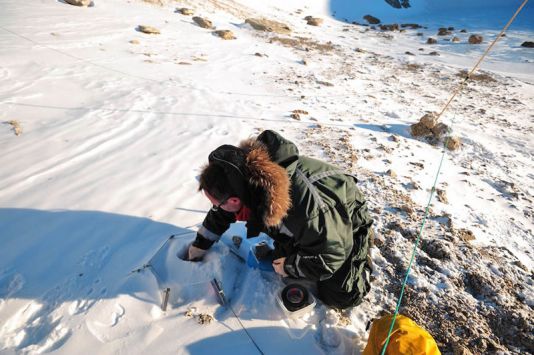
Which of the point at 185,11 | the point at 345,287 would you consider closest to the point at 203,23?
the point at 185,11

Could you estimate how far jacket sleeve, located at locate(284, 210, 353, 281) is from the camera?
1.50m

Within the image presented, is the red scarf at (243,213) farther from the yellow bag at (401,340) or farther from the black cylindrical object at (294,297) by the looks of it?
the yellow bag at (401,340)

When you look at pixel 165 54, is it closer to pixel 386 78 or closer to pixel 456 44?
pixel 386 78

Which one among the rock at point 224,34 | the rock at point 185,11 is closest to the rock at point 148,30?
the rock at point 224,34

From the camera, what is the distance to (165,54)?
312 inches

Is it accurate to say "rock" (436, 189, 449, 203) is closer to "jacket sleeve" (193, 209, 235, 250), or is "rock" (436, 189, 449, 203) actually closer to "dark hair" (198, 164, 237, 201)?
"jacket sleeve" (193, 209, 235, 250)

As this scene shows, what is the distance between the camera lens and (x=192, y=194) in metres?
3.02

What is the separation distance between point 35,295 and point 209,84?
551 cm

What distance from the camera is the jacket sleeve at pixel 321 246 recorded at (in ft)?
4.92

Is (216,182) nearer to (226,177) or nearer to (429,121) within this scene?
(226,177)

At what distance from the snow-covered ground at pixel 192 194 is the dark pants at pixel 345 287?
0.11 m

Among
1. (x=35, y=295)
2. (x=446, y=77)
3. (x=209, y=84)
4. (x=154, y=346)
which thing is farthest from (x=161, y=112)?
(x=446, y=77)

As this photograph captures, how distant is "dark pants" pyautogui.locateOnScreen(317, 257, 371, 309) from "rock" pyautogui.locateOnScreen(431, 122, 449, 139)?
393 cm

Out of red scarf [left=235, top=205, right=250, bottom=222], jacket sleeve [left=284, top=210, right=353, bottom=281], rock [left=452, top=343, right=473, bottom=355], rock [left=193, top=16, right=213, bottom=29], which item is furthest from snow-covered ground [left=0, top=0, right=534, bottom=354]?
rock [left=193, top=16, right=213, bottom=29]
